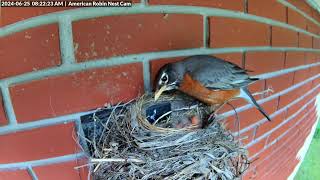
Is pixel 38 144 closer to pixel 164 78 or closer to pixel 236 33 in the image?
pixel 164 78

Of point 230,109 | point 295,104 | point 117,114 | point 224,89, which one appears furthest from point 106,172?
point 295,104

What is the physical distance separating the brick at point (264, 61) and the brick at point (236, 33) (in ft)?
0.16

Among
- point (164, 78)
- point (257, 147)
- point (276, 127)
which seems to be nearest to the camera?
point (164, 78)

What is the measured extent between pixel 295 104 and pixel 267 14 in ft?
2.95

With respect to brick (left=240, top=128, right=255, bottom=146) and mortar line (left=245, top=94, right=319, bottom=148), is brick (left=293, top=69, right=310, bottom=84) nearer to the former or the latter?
mortar line (left=245, top=94, right=319, bottom=148)

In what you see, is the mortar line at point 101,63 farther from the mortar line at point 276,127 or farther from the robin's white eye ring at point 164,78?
the mortar line at point 276,127

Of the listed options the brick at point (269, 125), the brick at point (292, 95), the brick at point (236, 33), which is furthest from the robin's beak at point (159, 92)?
the brick at point (292, 95)

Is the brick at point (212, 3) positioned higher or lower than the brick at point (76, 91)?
higher

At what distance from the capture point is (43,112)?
2.74ft

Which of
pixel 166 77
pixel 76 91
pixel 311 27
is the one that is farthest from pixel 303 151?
pixel 76 91

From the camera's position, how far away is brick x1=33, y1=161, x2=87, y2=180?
2.82ft

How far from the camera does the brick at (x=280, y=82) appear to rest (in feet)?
5.94

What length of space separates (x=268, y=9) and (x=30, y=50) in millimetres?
1170

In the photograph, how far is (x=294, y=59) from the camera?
2230 mm
